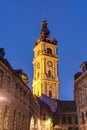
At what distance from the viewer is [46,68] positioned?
8456 centimetres

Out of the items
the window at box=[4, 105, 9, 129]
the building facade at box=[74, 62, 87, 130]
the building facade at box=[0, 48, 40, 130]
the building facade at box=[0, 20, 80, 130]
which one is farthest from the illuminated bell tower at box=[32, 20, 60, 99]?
the window at box=[4, 105, 9, 129]

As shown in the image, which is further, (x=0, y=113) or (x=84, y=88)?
(x=84, y=88)

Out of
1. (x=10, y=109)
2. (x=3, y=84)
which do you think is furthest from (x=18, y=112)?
(x=3, y=84)

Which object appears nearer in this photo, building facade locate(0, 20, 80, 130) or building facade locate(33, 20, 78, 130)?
building facade locate(0, 20, 80, 130)

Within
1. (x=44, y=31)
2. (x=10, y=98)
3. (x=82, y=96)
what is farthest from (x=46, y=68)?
(x=10, y=98)

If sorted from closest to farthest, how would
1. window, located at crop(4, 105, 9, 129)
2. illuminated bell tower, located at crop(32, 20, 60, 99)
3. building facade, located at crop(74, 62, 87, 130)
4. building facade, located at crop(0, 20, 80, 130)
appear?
window, located at crop(4, 105, 9, 129) < building facade, located at crop(0, 20, 80, 130) < building facade, located at crop(74, 62, 87, 130) < illuminated bell tower, located at crop(32, 20, 60, 99)

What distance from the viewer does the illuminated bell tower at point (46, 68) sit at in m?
81.1

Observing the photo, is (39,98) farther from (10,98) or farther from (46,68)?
(10,98)

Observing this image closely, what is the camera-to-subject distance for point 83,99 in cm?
3111

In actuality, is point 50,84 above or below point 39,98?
above

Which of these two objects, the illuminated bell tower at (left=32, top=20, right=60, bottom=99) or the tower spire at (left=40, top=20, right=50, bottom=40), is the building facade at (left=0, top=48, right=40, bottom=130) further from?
the tower spire at (left=40, top=20, right=50, bottom=40)

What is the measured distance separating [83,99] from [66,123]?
29794 mm

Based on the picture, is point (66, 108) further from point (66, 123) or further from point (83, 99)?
point (83, 99)

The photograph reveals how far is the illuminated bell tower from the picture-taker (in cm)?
8106
